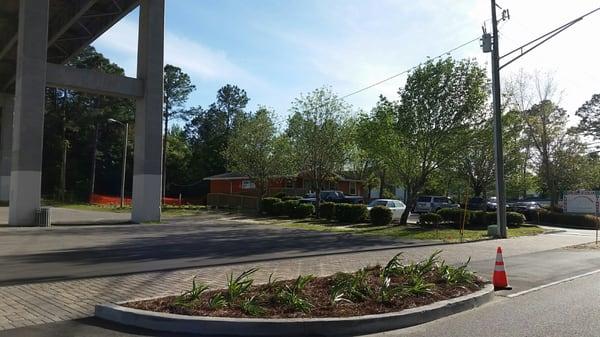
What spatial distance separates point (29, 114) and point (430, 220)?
19.9m

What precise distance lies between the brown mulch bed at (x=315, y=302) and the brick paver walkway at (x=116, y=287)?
1.09m

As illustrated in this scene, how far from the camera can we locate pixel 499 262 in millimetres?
10719

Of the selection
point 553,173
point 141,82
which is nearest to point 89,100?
point 141,82

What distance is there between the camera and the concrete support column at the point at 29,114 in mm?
24281

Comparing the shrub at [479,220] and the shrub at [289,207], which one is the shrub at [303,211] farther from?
the shrub at [479,220]

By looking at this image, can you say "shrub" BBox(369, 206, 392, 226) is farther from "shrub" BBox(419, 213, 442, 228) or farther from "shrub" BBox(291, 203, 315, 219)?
"shrub" BBox(291, 203, 315, 219)

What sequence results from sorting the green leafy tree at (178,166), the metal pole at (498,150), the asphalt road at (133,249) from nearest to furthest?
the asphalt road at (133,249), the metal pole at (498,150), the green leafy tree at (178,166)

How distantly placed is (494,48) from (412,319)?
64.3 ft

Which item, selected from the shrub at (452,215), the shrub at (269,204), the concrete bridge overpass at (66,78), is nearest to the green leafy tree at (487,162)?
the shrub at (452,215)

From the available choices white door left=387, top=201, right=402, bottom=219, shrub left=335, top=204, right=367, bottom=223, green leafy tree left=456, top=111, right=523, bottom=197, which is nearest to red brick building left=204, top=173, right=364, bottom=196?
green leafy tree left=456, top=111, right=523, bottom=197

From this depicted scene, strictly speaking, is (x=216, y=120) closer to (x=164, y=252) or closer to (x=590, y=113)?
(x=590, y=113)

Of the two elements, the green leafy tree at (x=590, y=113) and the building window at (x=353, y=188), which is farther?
the green leafy tree at (x=590, y=113)

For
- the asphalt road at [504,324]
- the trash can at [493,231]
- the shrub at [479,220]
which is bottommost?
the asphalt road at [504,324]

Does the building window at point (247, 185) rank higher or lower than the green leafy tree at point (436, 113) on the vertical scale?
lower
